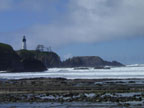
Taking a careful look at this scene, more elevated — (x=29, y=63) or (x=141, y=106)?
(x=29, y=63)

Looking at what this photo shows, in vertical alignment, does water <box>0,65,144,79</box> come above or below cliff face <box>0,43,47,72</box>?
below

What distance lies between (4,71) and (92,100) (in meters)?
107

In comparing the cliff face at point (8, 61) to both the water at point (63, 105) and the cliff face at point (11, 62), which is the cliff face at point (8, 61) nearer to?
the cliff face at point (11, 62)

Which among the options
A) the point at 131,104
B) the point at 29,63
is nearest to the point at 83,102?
the point at 131,104

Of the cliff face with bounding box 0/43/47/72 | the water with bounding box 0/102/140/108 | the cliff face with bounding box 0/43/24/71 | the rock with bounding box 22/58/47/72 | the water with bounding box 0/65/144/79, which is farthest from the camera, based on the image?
the rock with bounding box 22/58/47/72

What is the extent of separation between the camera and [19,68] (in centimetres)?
14312

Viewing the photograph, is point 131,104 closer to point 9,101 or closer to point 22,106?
point 22,106

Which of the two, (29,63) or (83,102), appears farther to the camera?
(29,63)

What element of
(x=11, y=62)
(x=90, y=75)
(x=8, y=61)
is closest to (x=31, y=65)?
(x=11, y=62)

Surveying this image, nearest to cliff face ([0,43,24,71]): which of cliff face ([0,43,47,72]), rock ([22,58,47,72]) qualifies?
cliff face ([0,43,47,72])

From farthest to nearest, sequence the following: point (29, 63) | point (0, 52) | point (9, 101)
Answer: point (29, 63), point (0, 52), point (9, 101)

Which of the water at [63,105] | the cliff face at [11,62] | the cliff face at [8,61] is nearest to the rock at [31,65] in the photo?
the cliff face at [11,62]

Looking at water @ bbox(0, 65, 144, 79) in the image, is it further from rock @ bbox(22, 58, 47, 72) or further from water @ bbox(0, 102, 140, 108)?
water @ bbox(0, 102, 140, 108)

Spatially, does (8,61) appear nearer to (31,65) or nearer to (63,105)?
(31,65)
